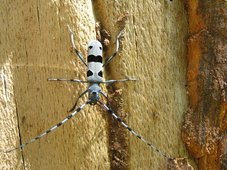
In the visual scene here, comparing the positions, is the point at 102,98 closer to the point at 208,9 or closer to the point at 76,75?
the point at 76,75

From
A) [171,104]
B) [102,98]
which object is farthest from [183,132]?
[102,98]

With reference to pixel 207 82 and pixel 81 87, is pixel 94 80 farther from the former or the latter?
pixel 207 82

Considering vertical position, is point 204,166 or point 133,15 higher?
point 133,15

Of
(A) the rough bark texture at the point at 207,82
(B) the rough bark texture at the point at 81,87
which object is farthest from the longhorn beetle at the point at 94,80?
(A) the rough bark texture at the point at 207,82

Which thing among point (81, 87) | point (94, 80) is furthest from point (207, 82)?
point (81, 87)

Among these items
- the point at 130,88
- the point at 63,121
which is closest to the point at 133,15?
the point at 130,88

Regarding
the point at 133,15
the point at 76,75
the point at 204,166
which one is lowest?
the point at 204,166
